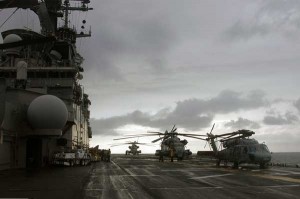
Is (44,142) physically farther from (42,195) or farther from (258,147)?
(42,195)

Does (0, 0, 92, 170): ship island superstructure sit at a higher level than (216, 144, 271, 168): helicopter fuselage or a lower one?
higher

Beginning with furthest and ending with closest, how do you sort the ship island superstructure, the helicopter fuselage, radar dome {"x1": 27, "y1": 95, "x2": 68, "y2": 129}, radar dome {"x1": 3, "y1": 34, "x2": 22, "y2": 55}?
radar dome {"x1": 3, "y1": 34, "x2": 22, "y2": 55}
the helicopter fuselage
radar dome {"x1": 27, "y1": 95, "x2": 68, "y2": 129}
the ship island superstructure

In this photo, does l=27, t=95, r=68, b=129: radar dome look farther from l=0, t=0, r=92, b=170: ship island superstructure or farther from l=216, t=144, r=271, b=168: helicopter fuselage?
l=216, t=144, r=271, b=168: helicopter fuselage

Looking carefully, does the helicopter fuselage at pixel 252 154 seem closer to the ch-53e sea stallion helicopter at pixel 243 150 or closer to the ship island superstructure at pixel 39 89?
the ch-53e sea stallion helicopter at pixel 243 150

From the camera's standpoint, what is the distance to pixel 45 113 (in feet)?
103

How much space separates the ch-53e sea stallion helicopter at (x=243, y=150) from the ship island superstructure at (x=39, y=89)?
53.3ft

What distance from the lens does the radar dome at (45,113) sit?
31328 mm

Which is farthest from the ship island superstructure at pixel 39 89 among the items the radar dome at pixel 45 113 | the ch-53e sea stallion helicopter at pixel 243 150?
the ch-53e sea stallion helicopter at pixel 243 150

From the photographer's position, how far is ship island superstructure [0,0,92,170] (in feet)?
97.2

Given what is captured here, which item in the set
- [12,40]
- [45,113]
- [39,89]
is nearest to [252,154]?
[45,113]

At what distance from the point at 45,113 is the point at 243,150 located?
1799cm

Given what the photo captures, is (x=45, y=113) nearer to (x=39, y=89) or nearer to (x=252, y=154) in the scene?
(x=39, y=89)

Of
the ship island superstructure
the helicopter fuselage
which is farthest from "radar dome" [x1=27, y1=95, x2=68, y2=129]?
the helicopter fuselage

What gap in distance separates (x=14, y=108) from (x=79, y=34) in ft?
101
